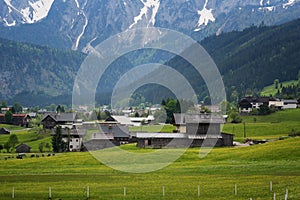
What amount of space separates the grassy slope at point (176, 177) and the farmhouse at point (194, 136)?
2478 cm

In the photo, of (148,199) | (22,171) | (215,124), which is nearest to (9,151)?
(215,124)

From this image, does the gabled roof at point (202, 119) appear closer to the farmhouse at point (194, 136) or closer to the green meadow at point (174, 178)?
the farmhouse at point (194, 136)

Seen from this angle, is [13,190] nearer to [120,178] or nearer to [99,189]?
[99,189]

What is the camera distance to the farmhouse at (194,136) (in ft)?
377

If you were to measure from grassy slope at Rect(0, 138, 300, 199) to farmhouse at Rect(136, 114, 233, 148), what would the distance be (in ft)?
81.3

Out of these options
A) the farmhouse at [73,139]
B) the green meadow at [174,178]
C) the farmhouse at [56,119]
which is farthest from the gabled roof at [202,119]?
the farmhouse at [56,119]

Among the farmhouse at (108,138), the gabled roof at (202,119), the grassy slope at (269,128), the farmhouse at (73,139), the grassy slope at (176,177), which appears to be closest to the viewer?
the grassy slope at (176,177)

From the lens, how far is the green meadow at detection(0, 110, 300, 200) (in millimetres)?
48375

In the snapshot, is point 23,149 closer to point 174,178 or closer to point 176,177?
point 176,177

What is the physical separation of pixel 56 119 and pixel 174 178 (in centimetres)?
13224

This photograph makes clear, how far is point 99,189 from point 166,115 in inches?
5678

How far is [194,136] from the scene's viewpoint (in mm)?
118312

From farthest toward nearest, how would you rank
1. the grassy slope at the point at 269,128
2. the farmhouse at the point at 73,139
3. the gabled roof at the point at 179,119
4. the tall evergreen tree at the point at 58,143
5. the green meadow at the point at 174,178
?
1. the farmhouse at the point at 73,139
2. the grassy slope at the point at 269,128
3. the gabled roof at the point at 179,119
4. the tall evergreen tree at the point at 58,143
5. the green meadow at the point at 174,178

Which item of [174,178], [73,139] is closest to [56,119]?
[73,139]
